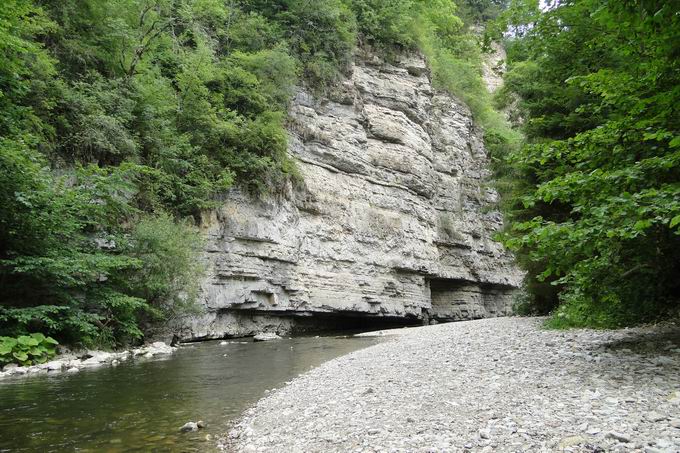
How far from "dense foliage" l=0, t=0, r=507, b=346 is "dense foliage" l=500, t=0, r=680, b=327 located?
6779 mm

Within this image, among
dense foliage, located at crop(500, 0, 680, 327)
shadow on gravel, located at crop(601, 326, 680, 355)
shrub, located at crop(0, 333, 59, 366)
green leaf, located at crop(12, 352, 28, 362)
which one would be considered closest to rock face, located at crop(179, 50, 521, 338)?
shrub, located at crop(0, 333, 59, 366)

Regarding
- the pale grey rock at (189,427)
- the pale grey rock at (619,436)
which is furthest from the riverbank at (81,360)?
the pale grey rock at (619,436)

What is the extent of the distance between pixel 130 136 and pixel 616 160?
17242 mm

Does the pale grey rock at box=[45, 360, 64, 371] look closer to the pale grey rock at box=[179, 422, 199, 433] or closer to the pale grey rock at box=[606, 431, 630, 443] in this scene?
the pale grey rock at box=[179, 422, 199, 433]

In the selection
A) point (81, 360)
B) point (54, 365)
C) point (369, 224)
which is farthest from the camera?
point (369, 224)

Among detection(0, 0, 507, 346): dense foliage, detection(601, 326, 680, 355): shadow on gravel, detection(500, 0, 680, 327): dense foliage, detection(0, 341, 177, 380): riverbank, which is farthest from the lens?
detection(0, 0, 507, 346): dense foliage

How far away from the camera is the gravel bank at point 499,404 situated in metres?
3.71

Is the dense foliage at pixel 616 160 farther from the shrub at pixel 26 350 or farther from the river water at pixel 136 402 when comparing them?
the shrub at pixel 26 350

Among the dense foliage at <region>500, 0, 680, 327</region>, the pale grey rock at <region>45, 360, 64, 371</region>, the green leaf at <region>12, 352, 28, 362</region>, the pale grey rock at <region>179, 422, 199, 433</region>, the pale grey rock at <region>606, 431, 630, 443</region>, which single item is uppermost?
the dense foliage at <region>500, 0, 680, 327</region>

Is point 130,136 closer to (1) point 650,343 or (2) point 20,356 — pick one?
(2) point 20,356

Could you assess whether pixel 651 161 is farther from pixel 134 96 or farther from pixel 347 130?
pixel 347 130

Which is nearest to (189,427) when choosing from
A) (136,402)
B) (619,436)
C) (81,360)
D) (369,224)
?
(136,402)

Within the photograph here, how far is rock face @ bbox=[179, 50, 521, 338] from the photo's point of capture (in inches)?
854

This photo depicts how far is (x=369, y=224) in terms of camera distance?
91.2 feet
